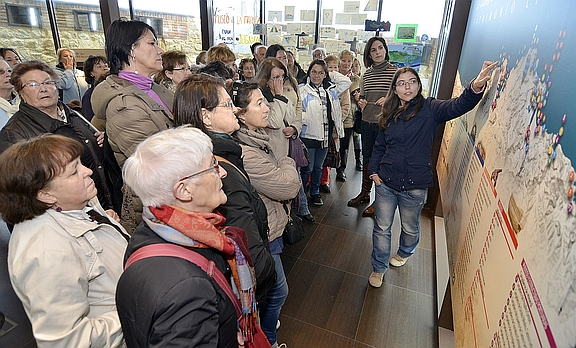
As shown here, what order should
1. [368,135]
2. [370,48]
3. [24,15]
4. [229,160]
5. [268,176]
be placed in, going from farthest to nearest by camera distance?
[24,15] < [368,135] < [370,48] < [268,176] < [229,160]

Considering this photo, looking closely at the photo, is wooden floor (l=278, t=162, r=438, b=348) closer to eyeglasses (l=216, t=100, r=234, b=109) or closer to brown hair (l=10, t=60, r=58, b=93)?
eyeglasses (l=216, t=100, r=234, b=109)

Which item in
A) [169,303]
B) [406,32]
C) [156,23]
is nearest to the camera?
[169,303]

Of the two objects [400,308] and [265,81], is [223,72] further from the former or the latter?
[400,308]

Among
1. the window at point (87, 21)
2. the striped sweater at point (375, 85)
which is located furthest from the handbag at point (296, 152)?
the window at point (87, 21)

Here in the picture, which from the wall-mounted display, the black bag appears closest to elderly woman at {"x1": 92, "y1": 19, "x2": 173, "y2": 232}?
the black bag

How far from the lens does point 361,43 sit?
6.33 m

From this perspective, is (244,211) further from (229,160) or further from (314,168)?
(314,168)

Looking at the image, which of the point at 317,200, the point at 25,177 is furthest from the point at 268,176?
the point at 317,200

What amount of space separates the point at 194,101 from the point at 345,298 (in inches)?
71.0

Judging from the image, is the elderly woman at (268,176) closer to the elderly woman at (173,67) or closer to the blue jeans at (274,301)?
the blue jeans at (274,301)

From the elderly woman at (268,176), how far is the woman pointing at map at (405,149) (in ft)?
2.76

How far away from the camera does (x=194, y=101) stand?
145 centimetres

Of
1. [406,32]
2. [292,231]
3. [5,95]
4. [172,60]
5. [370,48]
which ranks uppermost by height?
[406,32]

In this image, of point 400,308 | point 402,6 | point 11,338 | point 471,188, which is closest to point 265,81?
point 471,188
